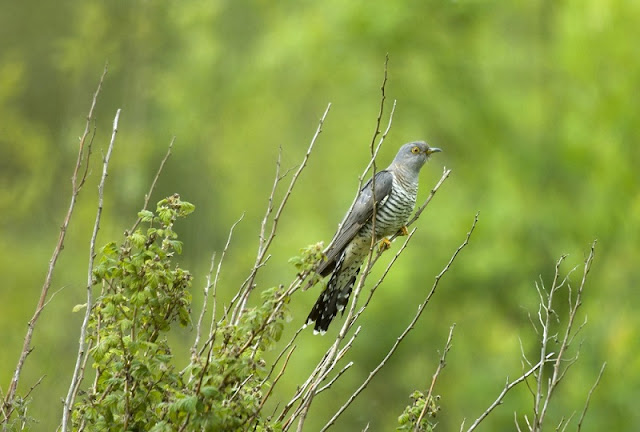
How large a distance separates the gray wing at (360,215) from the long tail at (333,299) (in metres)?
0.06

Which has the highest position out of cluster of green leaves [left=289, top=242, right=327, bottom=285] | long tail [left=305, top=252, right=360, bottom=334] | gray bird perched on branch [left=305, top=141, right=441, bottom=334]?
gray bird perched on branch [left=305, top=141, right=441, bottom=334]

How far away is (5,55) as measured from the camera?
11852 millimetres

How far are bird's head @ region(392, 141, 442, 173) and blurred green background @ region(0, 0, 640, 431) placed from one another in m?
3.80

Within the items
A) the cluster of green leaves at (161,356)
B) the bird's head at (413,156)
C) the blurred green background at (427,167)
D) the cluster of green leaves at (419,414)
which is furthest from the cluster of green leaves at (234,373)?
the blurred green background at (427,167)

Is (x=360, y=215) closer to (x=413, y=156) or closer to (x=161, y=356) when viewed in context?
(x=413, y=156)

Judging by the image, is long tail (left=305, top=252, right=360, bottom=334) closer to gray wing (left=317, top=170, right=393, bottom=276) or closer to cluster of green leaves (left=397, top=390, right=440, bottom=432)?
gray wing (left=317, top=170, right=393, bottom=276)

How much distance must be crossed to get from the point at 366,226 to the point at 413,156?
926 millimetres

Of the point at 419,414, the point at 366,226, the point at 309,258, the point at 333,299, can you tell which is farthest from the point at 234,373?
the point at 366,226

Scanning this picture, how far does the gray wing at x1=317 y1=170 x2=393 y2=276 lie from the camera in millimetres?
5207

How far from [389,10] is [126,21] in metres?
3.52

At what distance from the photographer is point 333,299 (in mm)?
5066

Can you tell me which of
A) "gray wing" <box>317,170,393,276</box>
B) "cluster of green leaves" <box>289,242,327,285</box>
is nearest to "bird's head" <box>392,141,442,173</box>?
"gray wing" <box>317,170,393,276</box>

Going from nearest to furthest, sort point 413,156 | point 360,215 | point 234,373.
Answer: point 234,373, point 360,215, point 413,156

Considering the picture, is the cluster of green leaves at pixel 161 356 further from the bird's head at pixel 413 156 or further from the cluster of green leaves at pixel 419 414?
the bird's head at pixel 413 156
